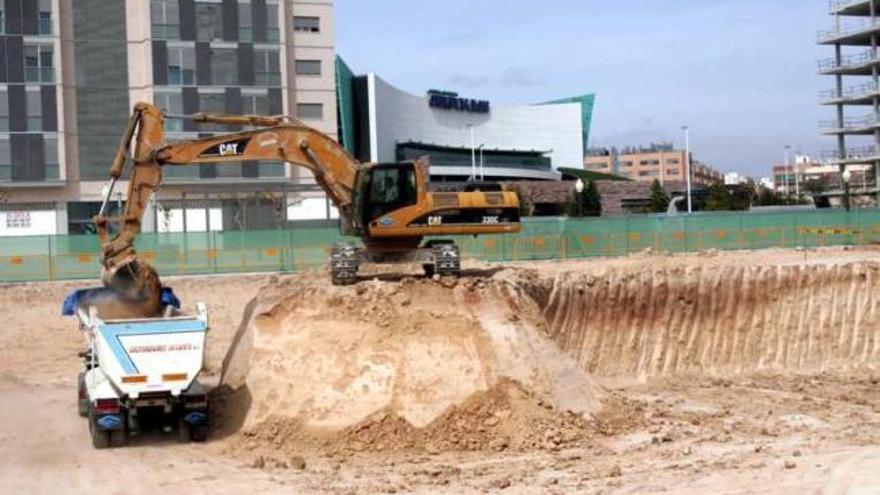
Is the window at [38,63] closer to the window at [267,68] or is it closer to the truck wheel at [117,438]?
the window at [267,68]

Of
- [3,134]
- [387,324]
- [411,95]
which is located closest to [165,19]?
[3,134]

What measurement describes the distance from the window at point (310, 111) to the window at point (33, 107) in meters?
15.1

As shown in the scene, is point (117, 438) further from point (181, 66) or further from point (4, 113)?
point (181, 66)

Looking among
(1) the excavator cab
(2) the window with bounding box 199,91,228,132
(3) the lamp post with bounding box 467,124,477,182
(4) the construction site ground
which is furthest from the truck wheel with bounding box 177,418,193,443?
(3) the lamp post with bounding box 467,124,477,182

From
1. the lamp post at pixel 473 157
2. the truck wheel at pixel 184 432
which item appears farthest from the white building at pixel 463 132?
the truck wheel at pixel 184 432

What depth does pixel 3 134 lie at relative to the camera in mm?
60625

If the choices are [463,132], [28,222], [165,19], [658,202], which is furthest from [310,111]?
[463,132]

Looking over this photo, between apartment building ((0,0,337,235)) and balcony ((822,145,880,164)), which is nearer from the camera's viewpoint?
apartment building ((0,0,337,235))

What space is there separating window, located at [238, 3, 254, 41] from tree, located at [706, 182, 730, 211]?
4055 cm

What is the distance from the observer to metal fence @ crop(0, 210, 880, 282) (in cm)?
3903

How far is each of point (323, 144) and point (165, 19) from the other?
1731 inches

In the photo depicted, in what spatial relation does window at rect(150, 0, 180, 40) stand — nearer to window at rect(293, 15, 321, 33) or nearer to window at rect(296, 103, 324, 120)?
window at rect(293, 15, 321, 33)

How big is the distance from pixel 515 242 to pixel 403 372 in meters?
→ 25.2

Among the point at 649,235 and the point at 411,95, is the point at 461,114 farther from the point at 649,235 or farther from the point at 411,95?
the point at 649,235
